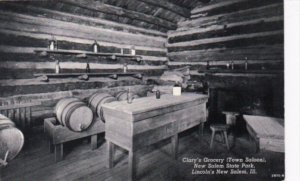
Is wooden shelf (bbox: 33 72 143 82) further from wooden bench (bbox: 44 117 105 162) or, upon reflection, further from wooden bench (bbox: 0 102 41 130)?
wooden bench (bbox: 44 117 105 162)

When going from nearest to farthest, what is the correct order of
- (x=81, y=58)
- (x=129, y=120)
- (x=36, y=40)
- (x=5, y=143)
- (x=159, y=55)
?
1. (x=5, y=143)
2. (x=129, y=120)
3. (x=36, y=40)
4. (x=81, y=58)
5. (x=159, y=55)

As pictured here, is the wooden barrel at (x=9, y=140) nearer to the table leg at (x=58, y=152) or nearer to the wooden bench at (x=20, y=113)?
the table leg at (x=58, y=152)

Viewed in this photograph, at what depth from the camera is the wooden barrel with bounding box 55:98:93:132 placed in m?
4.28

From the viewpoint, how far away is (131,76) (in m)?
7.49

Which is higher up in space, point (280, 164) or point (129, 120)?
point (129, 120)

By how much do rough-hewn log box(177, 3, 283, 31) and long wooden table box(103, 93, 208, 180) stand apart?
3.64 meters

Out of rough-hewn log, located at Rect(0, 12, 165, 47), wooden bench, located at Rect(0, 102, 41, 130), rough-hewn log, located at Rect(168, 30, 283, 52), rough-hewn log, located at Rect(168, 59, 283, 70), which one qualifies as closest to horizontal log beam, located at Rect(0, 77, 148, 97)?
wooden bench, located at Rect(0, 102, 41, 130)

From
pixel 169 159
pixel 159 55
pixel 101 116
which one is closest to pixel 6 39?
pixel 101 116

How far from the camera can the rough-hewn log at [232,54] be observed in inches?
231

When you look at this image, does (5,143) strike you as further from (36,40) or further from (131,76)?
(131,76)

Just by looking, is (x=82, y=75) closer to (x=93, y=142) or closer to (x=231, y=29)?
(x=93, y=142)

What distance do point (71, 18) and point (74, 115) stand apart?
2914 millimetres

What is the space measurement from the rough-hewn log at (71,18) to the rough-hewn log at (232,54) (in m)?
1.74
